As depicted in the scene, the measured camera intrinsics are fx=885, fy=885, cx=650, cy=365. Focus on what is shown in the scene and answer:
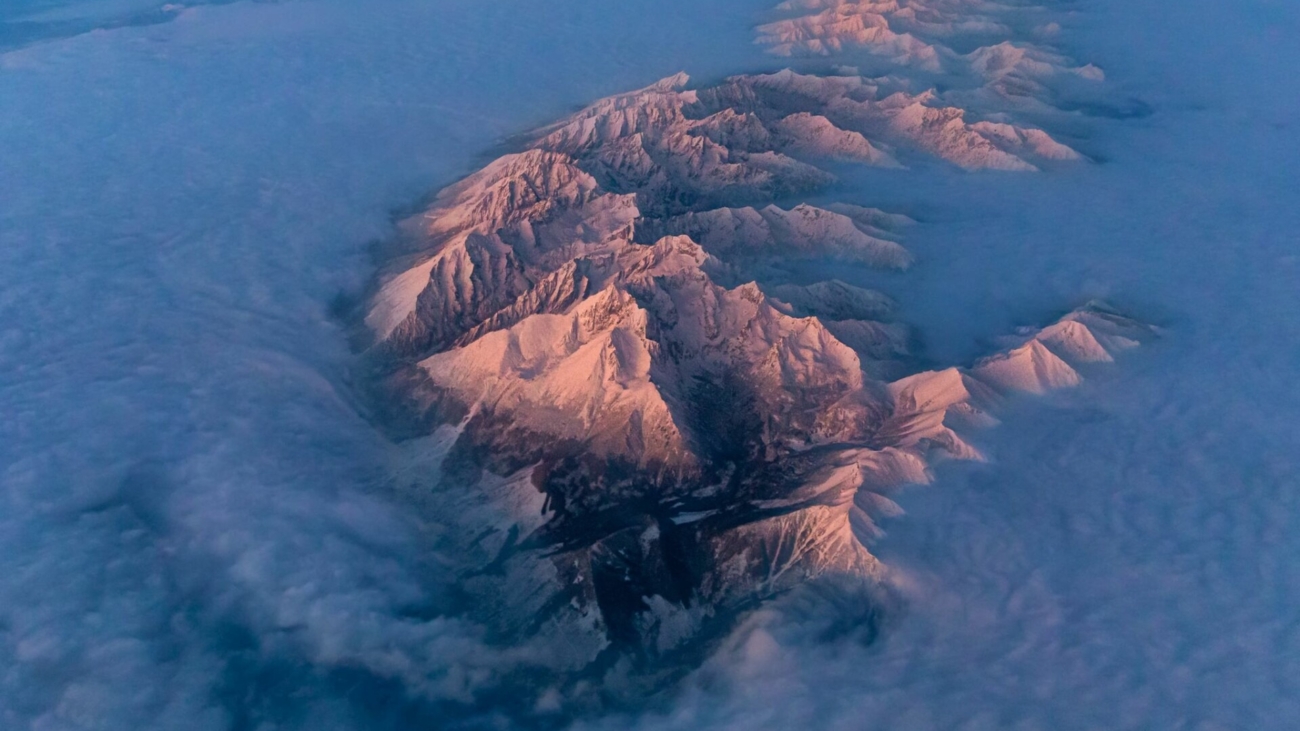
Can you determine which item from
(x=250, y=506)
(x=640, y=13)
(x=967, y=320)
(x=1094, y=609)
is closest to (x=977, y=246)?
(x=967, y=320)

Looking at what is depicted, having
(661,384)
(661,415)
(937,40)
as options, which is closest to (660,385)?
(661,384)

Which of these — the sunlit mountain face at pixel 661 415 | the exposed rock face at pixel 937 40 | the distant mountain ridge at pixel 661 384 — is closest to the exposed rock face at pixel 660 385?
the distant mountain ridge at pixel 661 384

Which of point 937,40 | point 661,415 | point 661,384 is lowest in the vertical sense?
point 661,415

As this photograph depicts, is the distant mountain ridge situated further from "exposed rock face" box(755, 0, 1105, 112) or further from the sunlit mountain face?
"exposed rock face" box(755, 0, 1105, 112)

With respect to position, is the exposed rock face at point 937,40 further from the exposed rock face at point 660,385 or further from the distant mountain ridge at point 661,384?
the exposed rock face at point 660,385

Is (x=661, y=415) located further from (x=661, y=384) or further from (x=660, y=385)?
(x=661, y=384)

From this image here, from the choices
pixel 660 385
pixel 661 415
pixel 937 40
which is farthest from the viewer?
pixel 937 40

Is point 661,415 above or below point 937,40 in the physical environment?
below
